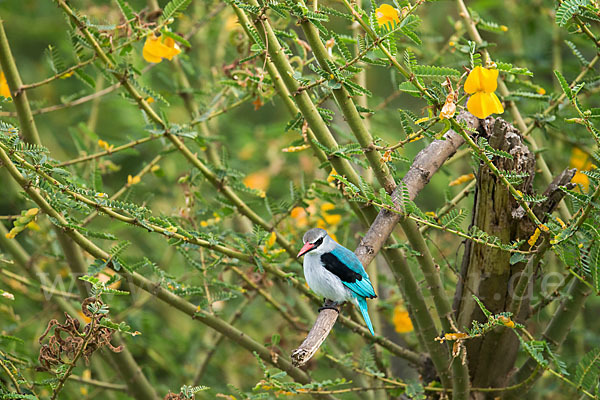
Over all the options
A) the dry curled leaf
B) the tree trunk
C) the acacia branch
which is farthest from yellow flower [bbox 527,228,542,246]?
the acacia branch

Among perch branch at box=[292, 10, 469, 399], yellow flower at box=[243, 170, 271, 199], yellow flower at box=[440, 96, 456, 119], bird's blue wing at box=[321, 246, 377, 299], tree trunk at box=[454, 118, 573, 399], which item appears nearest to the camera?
yellow flower at box=[440, 96, 456, 119]

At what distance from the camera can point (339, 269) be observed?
2.79 meters

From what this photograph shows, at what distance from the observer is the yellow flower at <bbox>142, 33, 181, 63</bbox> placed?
104 inches

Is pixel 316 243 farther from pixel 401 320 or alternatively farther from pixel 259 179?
pixel 259 179

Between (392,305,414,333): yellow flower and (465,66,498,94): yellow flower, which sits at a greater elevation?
(465,66,498,94): yellow flower

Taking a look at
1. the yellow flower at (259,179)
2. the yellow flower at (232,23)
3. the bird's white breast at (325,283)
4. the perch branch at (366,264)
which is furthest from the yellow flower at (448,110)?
the yellow flower at (259,179)

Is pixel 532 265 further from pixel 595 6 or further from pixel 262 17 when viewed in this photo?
pixel 262 17

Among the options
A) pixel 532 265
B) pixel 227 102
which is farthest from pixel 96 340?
pixel 532 265

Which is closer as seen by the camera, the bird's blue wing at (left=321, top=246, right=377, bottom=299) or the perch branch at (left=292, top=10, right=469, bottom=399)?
the perch branch at (left=292, top=10, right=469, bottom=399)

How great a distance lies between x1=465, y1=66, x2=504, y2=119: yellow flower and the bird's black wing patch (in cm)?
92

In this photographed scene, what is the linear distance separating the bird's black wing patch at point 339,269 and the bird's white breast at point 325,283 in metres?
0.02

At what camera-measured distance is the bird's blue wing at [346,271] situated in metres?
2.74

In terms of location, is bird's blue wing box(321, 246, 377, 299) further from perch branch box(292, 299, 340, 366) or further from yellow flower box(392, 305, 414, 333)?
yellow flower box(392, 305, 414, 333)

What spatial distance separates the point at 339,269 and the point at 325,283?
0.09 m
